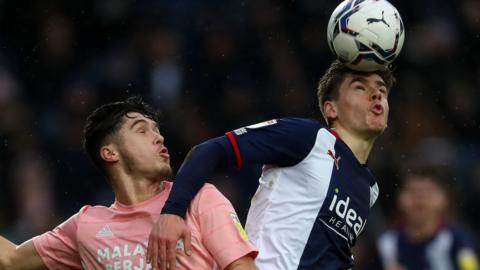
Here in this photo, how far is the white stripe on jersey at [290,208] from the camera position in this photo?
16.4ft

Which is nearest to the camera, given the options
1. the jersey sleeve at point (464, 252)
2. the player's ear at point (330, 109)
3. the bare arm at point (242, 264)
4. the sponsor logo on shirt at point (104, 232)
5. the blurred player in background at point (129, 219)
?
the bare arm at point (242, 264)

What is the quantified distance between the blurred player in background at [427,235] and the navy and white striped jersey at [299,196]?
3571 millimetres

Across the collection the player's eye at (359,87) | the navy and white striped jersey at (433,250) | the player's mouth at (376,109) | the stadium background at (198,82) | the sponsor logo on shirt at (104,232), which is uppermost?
the player's eye at (359,87)

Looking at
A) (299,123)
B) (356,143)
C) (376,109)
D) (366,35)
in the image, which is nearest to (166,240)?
(299,123)

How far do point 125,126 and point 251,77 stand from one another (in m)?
6.04

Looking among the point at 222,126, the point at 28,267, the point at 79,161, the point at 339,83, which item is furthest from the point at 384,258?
the point at 28,267

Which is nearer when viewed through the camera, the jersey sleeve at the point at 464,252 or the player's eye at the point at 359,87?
the player's eye at the point at 359,87

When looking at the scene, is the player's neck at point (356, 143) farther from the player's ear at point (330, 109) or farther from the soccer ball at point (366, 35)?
the soccer ball at point (366, 35)

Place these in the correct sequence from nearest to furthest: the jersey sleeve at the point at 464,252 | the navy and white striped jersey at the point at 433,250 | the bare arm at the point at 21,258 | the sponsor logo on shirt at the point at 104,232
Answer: the sponsor logo on shirt at the point at 104,232, the bare arm at the point at 21,258, the jersey sleeve at the point at 464,252, the navy and white striped jersey at the point at 433,250

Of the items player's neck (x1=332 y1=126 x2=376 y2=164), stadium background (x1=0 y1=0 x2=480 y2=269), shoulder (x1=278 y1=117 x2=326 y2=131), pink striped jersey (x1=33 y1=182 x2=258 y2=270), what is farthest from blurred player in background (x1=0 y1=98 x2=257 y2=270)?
stadium background (x1=0 y1=0 x2=480 y2=269)

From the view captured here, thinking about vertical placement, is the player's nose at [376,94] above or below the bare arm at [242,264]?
above

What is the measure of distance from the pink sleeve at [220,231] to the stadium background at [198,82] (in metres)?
4.63

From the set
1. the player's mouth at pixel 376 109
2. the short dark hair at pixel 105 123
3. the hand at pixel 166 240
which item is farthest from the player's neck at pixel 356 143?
the hand at pixel 166 240

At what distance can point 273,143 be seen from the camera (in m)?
4.95
